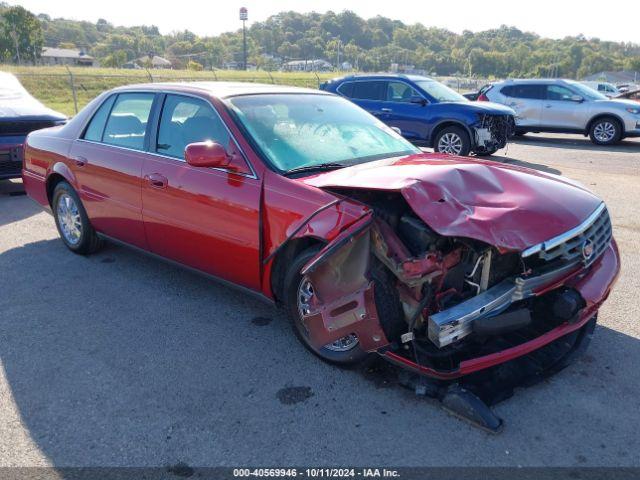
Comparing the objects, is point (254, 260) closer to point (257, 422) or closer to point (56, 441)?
point (257, 422)

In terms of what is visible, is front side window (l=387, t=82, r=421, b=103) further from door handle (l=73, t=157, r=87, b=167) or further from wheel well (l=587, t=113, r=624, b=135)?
door handle (l=73, t=157, r=87, b=167)

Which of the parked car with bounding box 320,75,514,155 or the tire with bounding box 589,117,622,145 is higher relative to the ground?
the parked car with bounding box 320,75,514,155

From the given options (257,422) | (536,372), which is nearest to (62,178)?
(257,422)

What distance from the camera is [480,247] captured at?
9.34ft

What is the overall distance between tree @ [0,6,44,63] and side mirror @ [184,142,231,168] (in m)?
90.1

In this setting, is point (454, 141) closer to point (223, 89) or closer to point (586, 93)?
point (586, 93)

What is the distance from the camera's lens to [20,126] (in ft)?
25.0

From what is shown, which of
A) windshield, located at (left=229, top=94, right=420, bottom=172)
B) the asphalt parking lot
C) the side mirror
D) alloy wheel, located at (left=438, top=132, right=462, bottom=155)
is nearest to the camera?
the asphalt parking lot

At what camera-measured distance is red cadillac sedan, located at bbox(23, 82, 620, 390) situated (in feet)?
9.13

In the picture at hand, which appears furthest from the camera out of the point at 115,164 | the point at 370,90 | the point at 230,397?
the point at 370,90

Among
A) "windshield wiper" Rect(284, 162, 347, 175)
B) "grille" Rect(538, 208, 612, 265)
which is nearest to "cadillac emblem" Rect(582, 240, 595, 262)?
"grille" Rect(538, 208, 612, 265)

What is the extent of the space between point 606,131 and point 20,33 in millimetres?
91029

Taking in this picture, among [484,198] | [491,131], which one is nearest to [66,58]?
[491,131]

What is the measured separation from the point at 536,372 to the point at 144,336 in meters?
2.59
